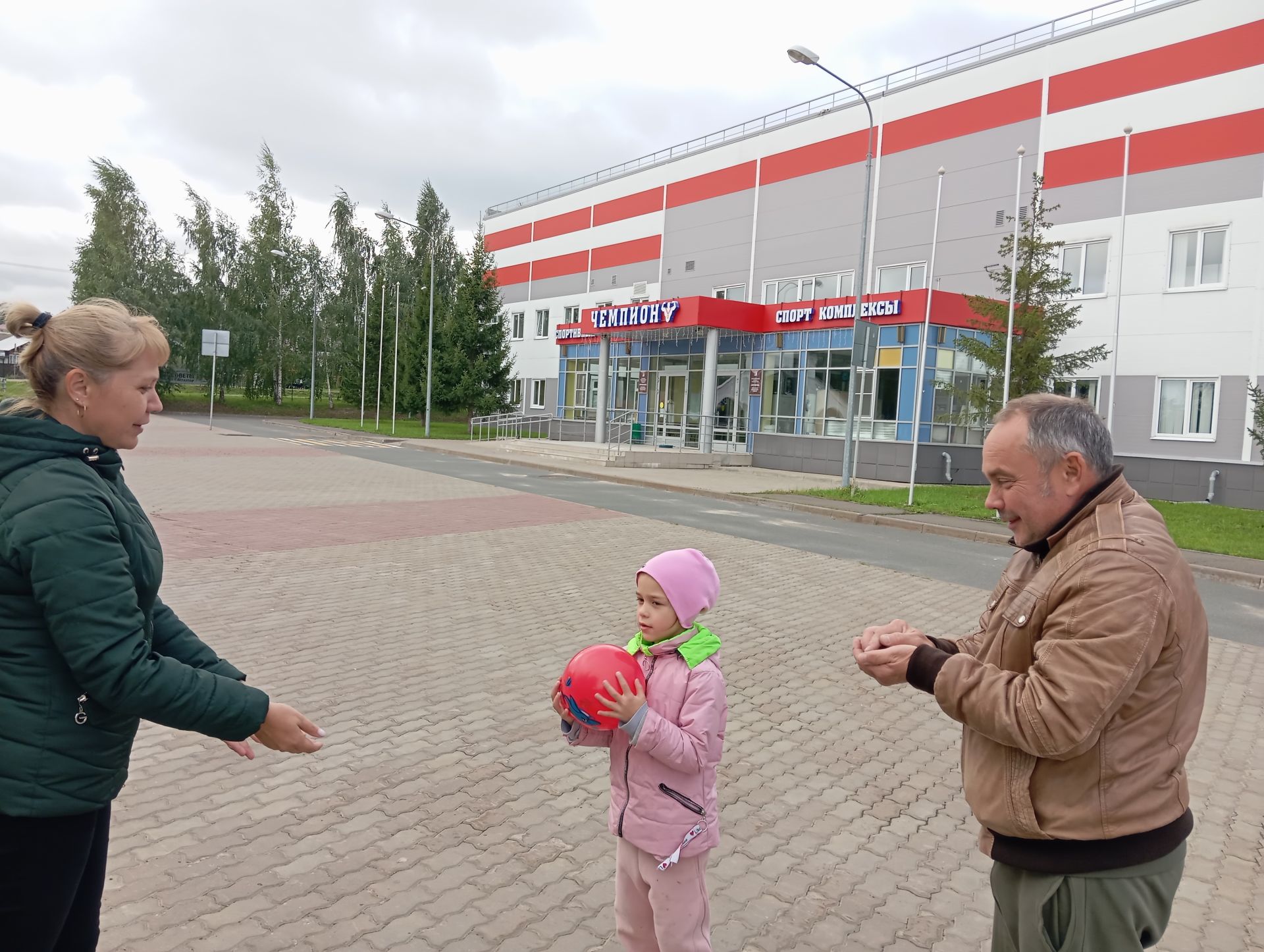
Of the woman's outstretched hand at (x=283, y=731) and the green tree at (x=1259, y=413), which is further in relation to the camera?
the green tree at (x=1259, y=413)

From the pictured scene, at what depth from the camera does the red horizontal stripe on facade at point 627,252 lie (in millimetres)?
41469

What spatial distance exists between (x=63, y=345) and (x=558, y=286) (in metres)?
47.5

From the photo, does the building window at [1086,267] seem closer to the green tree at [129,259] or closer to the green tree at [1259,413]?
the green tree at [1259,413]

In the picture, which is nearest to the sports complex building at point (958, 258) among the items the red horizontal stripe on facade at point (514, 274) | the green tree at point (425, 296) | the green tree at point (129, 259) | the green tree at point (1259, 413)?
the green tree at point (1259, 413)

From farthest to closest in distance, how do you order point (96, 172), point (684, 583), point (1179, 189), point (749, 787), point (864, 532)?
point (96, 172) → point (1179, 189) → point (864, 532) → point (749, 787) → point (684, 583)

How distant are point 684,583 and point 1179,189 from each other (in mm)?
26702

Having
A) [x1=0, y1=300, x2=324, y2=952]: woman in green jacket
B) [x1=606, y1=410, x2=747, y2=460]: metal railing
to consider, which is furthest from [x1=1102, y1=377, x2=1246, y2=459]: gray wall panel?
[x1=0, y1=300, x2=324, y2=952]: woman in green jacket

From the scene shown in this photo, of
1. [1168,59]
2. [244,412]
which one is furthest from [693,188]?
[244,412]

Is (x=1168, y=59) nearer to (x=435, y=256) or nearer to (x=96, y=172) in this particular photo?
(x=435, y=256)

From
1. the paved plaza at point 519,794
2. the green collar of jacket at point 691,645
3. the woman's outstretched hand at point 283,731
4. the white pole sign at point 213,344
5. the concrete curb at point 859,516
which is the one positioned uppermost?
the white pole sign at point 213,344

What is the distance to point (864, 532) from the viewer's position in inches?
586

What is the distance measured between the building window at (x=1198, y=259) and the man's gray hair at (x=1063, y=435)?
82.9 ft

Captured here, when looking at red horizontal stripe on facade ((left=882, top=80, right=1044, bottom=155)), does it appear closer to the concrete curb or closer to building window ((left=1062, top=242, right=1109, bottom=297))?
building window ((left=1062, top=242, right=1109, bottom=297))

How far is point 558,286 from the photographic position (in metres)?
48.2
